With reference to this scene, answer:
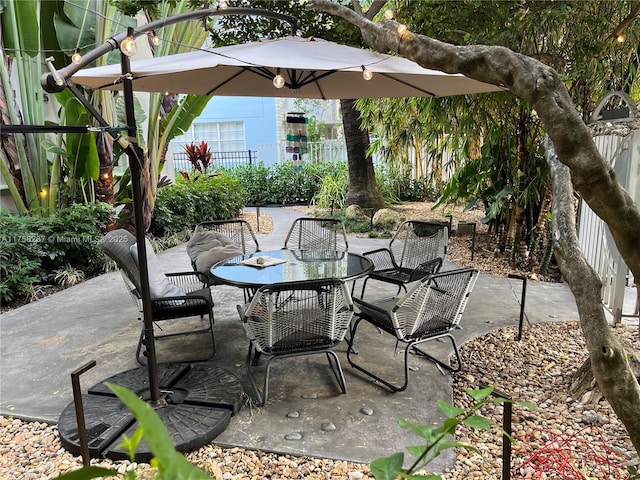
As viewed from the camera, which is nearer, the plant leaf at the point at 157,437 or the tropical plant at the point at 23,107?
the plant leaf at the point at 157,437

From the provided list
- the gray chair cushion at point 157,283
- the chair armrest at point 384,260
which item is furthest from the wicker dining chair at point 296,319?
the chair armrest at point 384,260

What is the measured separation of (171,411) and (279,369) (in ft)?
3.14

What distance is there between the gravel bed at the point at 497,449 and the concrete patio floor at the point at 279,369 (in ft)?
0.29

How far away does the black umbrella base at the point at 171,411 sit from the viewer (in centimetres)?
254

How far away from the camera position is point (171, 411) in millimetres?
2834

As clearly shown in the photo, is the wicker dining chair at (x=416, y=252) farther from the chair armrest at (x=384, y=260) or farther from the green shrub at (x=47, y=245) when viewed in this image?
the green shrub at (x=47, y=245)

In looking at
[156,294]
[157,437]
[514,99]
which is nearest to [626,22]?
[514,99]

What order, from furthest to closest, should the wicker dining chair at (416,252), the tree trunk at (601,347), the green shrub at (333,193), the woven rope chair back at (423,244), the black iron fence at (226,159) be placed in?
the black iron fence at (226,159), the green shrub at (333,193), the woven rope chair back at (423,244), the wicker dining chair at (416,252), the tree trunk at (601,347)

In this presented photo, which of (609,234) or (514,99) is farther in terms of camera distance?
(514,99)

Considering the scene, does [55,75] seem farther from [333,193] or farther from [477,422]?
[333,193]

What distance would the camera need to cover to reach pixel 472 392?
858mm

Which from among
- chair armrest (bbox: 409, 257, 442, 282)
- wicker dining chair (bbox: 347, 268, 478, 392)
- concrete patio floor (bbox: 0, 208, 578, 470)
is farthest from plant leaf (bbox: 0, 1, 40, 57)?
wicker dining chair (bbox: 347, 268, 478, 392)

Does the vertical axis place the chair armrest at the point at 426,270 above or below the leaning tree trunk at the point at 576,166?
below

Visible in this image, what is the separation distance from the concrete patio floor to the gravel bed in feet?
0.29
